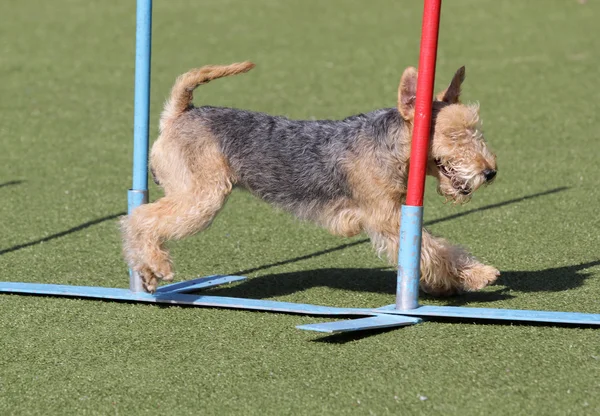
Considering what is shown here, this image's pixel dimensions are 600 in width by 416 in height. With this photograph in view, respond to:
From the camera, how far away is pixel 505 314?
512 centimetres

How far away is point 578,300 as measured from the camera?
18.3 feet

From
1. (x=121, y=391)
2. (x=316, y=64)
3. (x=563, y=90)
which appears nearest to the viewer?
(x=121, y=391)

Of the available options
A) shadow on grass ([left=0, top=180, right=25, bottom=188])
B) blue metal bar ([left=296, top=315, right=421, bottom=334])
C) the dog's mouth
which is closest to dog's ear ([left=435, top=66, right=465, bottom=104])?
the dog's mouth

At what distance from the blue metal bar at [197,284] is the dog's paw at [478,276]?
153cm

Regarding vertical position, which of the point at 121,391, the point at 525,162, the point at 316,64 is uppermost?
the point at 316,64

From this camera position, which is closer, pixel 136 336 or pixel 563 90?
pixel 136 336

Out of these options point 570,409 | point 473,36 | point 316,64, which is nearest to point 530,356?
point 570,409

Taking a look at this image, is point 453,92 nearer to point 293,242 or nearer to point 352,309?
point 352,309

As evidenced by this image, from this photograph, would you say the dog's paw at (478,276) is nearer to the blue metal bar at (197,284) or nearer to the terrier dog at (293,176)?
the terrier dog at (293,176)

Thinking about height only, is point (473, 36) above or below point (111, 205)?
above

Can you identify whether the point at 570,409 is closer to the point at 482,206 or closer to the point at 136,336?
the point at 136,336

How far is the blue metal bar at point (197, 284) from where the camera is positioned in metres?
5.97

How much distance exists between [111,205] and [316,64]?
19.9 ft

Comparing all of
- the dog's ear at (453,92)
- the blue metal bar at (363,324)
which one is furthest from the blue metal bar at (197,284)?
the dog's ear at (453,92)
